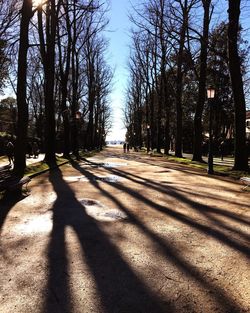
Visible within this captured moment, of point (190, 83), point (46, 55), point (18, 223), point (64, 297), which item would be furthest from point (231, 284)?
point (190, 83)

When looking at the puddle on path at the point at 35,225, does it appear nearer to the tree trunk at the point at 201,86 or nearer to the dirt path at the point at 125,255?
the dirt path at the point at 125,255

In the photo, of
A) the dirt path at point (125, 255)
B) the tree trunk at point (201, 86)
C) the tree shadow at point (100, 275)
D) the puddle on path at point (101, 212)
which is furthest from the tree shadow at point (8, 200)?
the tree trunk at point (201, 86)

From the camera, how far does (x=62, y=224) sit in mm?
7918

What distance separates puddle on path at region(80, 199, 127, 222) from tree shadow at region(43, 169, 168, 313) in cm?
Answer: 33

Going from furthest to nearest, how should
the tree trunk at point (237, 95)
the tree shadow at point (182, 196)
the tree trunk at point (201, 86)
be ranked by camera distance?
the tree trunk at point (201, 86), the tree trunk at point (237, 95), the tree shadow at point (182, 196)

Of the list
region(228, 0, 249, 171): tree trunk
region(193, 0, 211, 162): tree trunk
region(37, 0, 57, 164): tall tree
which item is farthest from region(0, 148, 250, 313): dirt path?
region(193, 0, 211, 162): tree trunk

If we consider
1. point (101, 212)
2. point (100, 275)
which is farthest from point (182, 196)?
point (100, 275)

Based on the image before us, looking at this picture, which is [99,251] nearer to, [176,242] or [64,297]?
[176,242]

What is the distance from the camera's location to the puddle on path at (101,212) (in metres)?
8.41

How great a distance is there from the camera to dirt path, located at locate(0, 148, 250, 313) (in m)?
4.42

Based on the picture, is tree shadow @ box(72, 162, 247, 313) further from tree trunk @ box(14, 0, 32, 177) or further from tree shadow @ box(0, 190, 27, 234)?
tree trunk @ box(14, 0, 32, 177)

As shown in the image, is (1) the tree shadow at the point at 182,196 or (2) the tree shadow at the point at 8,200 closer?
(1) the tree shadow at the point at 182,196

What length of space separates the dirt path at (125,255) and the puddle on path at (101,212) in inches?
0.8

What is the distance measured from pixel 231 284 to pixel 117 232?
2.72 metres
